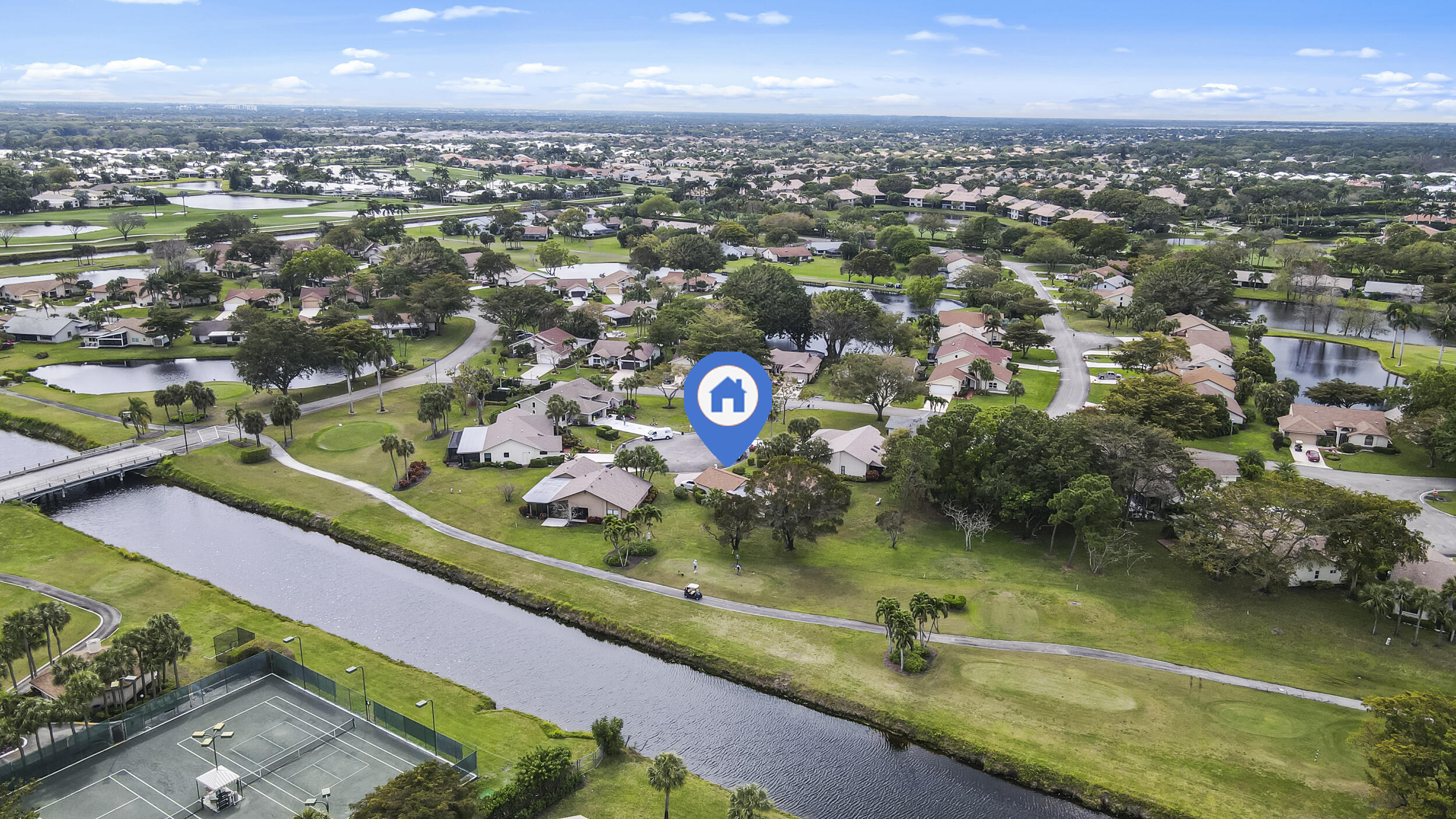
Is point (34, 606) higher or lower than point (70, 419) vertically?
lower

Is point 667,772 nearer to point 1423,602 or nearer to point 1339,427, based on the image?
point 1423,602

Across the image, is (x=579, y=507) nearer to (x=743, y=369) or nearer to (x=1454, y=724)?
(x=743, y=369)

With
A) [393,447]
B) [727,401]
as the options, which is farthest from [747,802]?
[393,447]

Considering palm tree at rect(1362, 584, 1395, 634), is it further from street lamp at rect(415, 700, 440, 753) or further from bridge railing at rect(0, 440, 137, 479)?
bridge railing at rect(0, 440, 137, 479)

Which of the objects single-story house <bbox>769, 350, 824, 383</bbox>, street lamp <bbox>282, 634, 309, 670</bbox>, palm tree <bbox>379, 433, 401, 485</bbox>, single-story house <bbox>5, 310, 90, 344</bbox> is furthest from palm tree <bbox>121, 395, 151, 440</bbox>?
single-story house <bbox>769, 350, 824, 383</bbox>

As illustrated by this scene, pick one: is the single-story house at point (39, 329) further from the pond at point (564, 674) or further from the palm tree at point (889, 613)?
the palm tree at point (889, 613)

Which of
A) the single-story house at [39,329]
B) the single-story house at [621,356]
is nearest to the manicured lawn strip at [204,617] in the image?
the single-story house at [621,356]

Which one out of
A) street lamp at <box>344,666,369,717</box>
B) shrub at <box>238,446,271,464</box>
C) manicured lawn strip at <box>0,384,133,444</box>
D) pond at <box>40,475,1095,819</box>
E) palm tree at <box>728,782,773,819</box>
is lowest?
pond at <box>40,475,1095,819</box>
